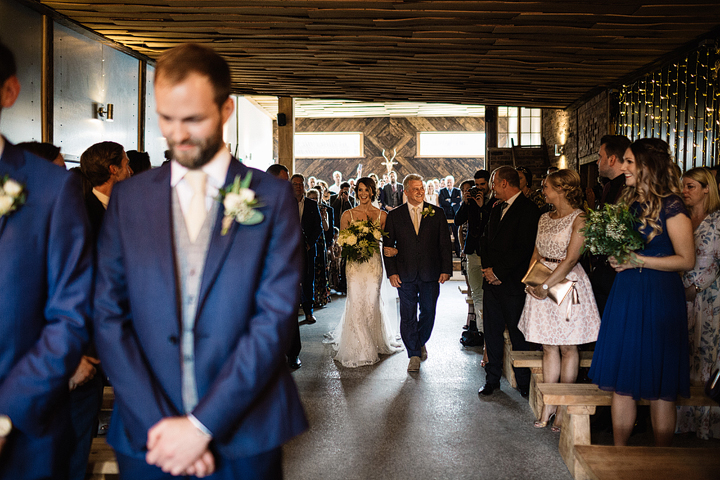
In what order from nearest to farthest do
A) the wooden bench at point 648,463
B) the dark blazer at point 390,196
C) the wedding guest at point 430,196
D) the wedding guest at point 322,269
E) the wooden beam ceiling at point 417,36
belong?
the wooden bench at point 648,463
the wooden beam ceiling at point 417,36
the wedding guest at point 322,269
the dark blazer at point 390,196
the wedding guest at point 430,196

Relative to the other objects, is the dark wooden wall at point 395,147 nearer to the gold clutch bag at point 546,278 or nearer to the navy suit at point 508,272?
the navy suit at point 508,272

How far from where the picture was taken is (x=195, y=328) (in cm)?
125

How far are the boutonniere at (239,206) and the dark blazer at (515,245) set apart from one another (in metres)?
3.29

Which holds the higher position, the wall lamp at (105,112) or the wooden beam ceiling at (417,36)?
the wooden beam ceiling at (417,36)

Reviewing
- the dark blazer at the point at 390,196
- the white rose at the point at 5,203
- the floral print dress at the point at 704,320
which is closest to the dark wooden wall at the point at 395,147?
the dark blazer at the point at 390,196

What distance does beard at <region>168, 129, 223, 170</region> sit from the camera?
1239mm

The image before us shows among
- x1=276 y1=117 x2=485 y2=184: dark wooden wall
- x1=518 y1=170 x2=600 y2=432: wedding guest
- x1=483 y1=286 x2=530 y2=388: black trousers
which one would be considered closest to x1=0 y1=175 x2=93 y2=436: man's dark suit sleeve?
x1=518 y1=170 x2=600 y2=432: wedding guest

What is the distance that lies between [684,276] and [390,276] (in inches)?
101

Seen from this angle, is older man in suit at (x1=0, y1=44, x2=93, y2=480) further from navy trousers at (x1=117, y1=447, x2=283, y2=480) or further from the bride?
the bride

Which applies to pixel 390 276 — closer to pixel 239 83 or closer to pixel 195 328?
pixel 195 328

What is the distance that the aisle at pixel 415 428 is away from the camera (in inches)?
121

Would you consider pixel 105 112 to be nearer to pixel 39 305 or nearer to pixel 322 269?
pixel 322 269

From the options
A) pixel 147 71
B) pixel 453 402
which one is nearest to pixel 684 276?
pixel 453 402

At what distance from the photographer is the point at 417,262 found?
5.16m
